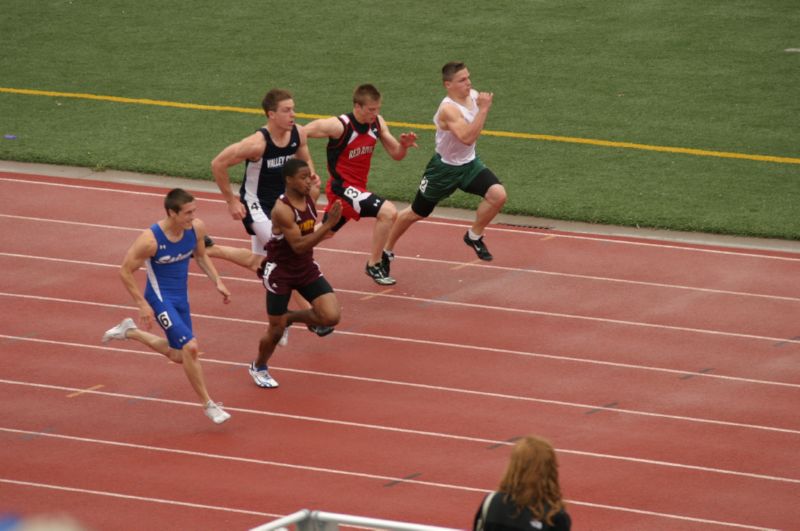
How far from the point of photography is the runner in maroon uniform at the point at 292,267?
9820 mm

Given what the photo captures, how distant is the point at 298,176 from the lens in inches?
386

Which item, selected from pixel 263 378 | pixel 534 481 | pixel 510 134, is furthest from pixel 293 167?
pixel 510 134

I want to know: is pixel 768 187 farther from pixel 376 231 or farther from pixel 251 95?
pixel 251 95

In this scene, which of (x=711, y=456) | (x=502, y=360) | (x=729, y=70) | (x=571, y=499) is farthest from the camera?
(x=729, y=70)

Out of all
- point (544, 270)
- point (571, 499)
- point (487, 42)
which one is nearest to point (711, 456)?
point (571, 499)

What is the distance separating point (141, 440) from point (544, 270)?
4558mm

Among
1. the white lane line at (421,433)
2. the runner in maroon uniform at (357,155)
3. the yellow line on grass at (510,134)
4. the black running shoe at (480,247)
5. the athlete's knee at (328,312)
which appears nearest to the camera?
the white lane line at (421,433)

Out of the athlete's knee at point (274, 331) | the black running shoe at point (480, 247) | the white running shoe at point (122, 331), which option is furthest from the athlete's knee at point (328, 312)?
the black running shoe at point (480, 247)

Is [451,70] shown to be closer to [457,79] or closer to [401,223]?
[457,79]

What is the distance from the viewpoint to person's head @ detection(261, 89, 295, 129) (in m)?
10.8

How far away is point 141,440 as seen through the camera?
9.55 meters

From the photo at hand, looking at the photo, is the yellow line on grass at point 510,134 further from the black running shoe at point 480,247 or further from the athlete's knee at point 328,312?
the athlete's knee at point 328,312

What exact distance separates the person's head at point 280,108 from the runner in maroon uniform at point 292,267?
2.96 feet

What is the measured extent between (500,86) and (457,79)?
21.6 feet
